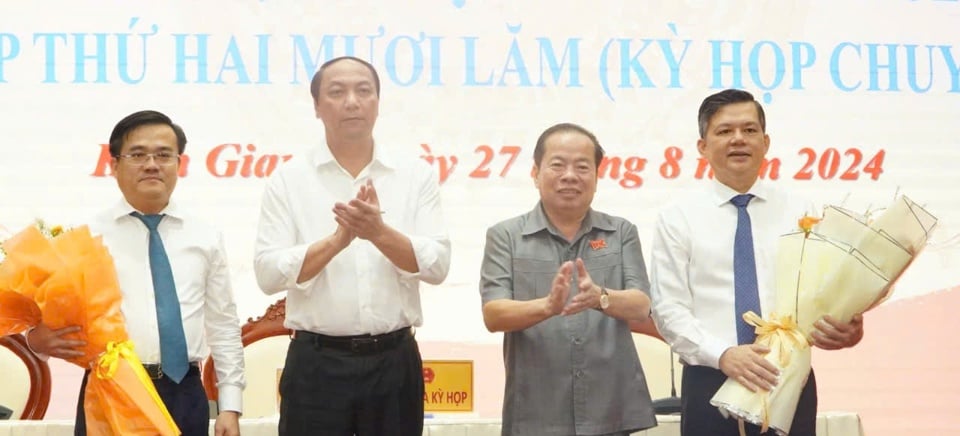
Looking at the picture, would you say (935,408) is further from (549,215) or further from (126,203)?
(126,203)

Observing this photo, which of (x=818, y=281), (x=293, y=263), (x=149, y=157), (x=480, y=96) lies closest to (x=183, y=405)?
(x=293, y=263)

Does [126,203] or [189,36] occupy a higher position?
[189,36]

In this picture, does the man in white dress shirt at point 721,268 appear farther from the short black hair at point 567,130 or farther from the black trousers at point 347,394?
the black trousers at point 347,394

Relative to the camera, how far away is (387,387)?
231 centimetres

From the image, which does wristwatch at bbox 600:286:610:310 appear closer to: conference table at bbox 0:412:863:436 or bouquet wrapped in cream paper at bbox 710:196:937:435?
bouquet wrapped in cream paper at bbox 710:196:937:435

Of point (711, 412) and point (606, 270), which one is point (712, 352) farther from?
point (606, 270)

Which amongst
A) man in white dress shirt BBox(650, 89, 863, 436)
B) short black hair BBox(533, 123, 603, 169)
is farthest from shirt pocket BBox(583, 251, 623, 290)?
short black hair BBox(533, 123, 603, 169)

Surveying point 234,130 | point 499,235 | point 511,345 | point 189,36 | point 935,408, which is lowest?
point 935,408

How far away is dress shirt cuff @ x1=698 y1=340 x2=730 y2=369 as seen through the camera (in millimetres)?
2234

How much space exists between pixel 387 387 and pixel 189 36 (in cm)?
213

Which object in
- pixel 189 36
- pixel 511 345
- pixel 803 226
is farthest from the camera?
pixel 189 36

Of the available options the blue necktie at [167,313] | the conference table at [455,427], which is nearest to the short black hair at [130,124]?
the blue necktie at [167,313]

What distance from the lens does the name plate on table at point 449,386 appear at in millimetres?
3123

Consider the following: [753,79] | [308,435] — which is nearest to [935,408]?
[753,79]
